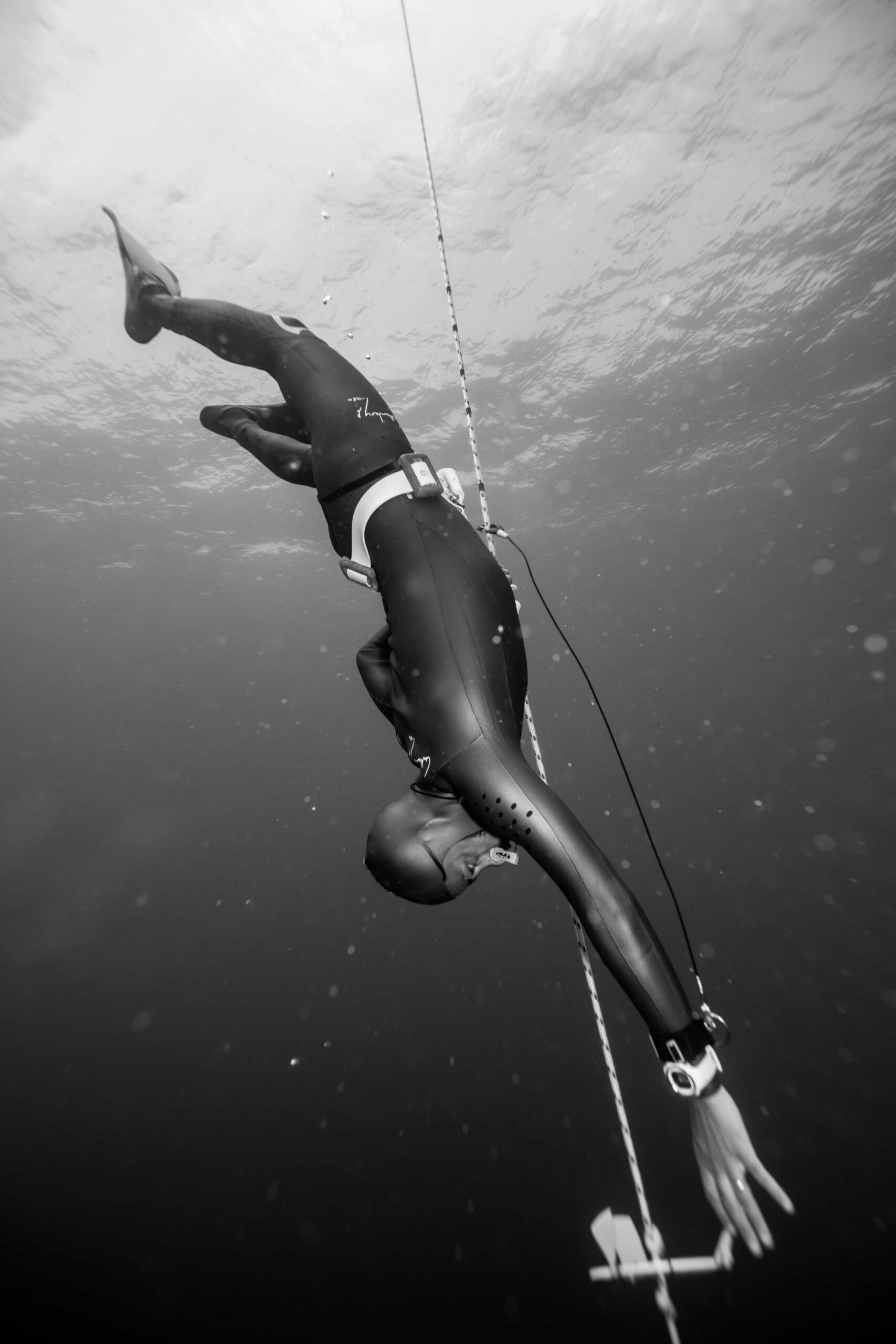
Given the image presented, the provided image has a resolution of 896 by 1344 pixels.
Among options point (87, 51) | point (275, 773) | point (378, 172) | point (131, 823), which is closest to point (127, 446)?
point (87, 51)

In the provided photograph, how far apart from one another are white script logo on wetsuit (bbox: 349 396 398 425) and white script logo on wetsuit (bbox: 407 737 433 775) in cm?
194

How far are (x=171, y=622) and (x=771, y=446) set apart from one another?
38.8 meters

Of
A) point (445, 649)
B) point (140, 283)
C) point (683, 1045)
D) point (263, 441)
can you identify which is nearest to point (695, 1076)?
point (683, 1045)

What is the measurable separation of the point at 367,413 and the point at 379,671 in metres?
1.61

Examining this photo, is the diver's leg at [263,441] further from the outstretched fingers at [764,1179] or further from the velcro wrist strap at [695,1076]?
the outstretched fingers at [764,1179]

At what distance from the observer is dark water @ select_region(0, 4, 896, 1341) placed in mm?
6316

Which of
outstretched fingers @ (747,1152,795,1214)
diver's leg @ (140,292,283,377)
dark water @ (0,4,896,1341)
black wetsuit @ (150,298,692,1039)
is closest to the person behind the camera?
outstretched fingers @ (747,1152,795,1214)

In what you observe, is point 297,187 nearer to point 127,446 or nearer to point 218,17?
point 218,17

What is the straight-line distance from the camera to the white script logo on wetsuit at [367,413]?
10.1ft

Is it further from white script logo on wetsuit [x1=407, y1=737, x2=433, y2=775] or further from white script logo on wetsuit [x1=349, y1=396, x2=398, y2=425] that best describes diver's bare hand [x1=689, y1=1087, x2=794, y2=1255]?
white script logo on wetsuit [x1=349, y1=396, x2=398, y2=425]

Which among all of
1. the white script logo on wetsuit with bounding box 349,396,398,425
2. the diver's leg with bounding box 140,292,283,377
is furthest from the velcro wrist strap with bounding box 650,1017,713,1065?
the diver's leg with bounding box 140,292,283,377

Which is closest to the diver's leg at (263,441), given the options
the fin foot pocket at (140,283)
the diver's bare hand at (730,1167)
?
the fin foot pocket at (140,283)

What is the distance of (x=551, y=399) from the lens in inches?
701

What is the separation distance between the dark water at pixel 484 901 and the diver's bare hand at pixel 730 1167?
5725 millimetres
